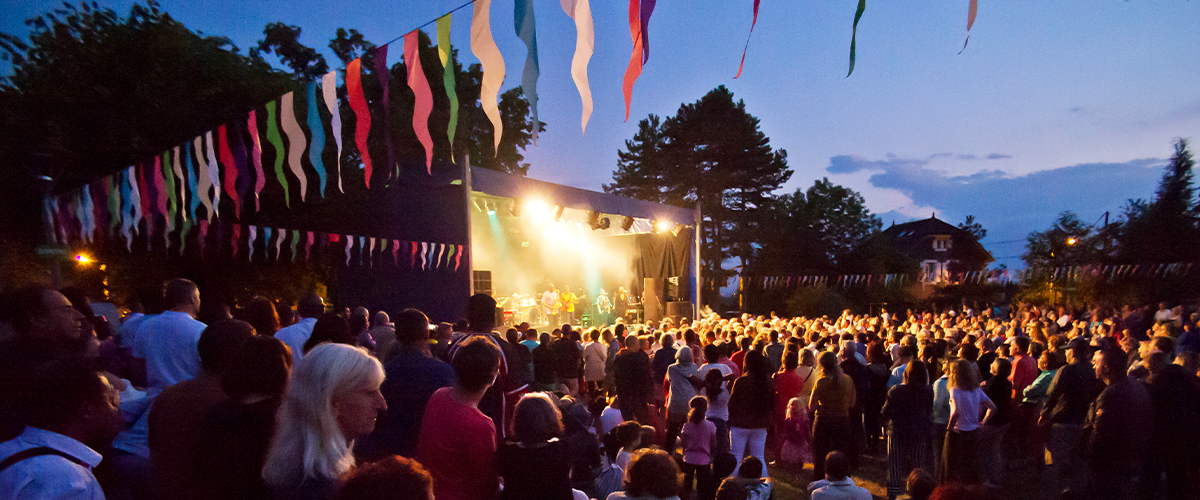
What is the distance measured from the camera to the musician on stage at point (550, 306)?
51.5 feet

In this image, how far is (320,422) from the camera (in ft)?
4.58

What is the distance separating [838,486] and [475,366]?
204 cm

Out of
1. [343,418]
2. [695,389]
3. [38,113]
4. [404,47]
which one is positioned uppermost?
[38,113]

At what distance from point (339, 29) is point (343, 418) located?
19686 millimetres

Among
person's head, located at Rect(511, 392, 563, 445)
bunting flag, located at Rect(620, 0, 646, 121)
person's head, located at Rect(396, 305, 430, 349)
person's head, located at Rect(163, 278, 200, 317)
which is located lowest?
person's head, located at Rect(511, 392, 563, 445)

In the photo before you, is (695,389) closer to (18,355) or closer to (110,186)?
(18,355)

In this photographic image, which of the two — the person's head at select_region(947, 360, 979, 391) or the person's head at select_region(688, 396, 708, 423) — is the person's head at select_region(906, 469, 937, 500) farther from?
the person's head at select_region(947, 360, 979, 391)

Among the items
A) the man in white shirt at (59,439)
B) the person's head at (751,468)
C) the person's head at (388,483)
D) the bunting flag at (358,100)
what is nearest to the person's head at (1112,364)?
the person's head at (751,468)

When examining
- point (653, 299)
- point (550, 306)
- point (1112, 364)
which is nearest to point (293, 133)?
point (1112, 364)

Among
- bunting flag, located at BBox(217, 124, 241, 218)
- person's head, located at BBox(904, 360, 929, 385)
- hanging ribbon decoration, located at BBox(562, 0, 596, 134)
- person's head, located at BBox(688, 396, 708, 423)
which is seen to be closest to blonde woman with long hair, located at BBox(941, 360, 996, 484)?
person's head, located at BBox(904, 360, 929, 385)

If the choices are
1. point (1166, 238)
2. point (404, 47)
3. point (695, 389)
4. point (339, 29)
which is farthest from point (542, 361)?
point (1166, 238)

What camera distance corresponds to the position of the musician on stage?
15703mm

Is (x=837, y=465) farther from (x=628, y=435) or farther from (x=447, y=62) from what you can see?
(x=447, y=62)

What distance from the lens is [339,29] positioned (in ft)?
58.9
